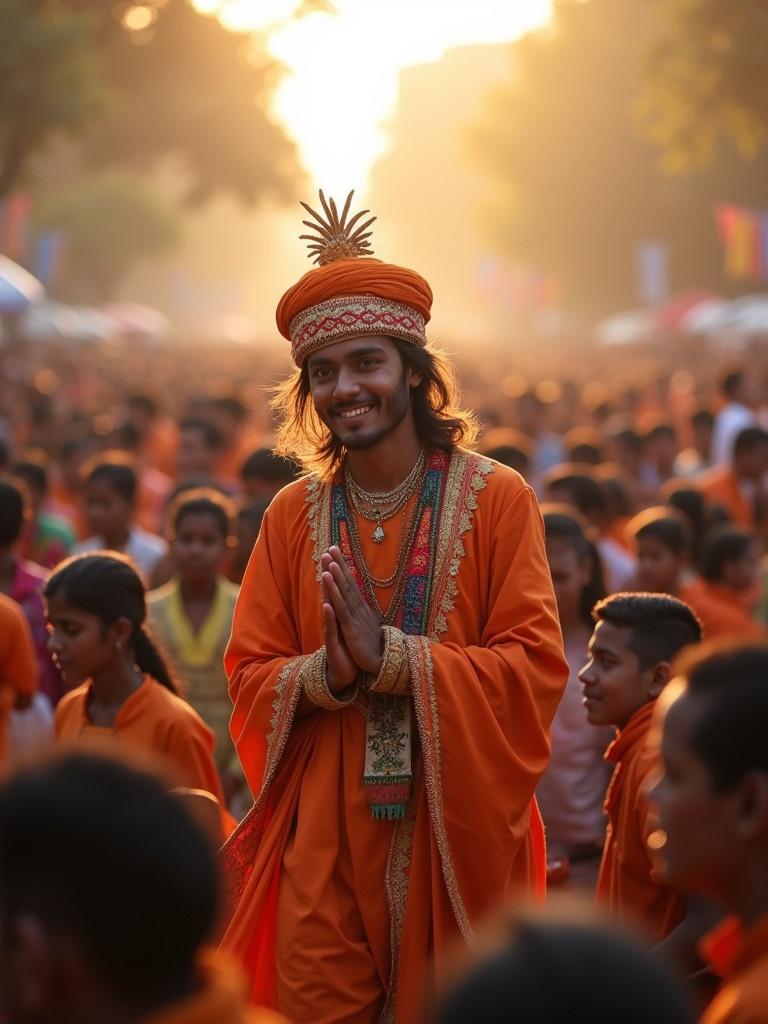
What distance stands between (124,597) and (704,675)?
9.02 feet

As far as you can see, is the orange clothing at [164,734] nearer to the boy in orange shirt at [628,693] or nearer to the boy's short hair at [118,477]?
the boy in orange shirt at [628,693]

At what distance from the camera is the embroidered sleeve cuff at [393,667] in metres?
4.00

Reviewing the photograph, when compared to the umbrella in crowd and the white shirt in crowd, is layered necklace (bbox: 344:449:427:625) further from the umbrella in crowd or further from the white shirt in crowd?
the umbrella in crowd

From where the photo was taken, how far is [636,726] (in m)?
4.41

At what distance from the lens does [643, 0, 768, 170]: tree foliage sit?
1891 centimetres

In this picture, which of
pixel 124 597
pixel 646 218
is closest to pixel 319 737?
pixel 124 597

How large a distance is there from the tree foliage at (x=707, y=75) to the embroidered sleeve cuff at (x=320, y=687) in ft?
52.7

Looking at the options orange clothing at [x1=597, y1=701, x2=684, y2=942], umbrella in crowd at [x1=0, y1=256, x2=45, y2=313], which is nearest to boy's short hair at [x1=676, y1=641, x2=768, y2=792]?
orange clothing at [x1=597, y1=701, x2=684, y2=942]

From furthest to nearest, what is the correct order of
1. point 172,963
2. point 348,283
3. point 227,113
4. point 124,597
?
point 227,113 → point 124,597 → point 348,283 → point 172,963

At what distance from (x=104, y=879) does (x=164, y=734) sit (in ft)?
9.45

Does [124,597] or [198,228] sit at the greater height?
[198,228]

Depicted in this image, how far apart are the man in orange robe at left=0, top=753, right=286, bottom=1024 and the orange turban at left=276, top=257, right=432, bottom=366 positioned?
235 centimetres

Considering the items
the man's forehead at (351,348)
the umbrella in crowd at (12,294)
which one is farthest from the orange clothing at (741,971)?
the umbrella in crowd at (12,294)

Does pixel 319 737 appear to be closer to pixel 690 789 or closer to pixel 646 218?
pixel 690 789
